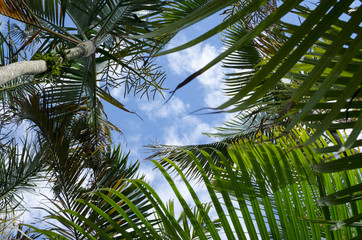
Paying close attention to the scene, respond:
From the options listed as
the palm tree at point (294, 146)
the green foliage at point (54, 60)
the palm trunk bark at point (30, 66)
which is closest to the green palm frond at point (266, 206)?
the palm tree at point (294, 146)

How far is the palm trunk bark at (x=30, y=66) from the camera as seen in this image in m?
2.03

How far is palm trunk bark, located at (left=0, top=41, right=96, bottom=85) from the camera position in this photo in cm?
203

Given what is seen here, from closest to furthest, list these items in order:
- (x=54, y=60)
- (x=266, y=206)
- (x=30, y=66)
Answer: (x=266, y=206), (x=30, y=66), (x=54, y=60)

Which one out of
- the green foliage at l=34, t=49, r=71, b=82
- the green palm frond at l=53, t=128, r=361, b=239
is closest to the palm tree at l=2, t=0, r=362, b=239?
the green palm frond at l=53, t=128, r=361, b=239

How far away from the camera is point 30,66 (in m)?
2.37

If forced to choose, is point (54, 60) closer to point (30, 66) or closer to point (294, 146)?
point (30, 66)

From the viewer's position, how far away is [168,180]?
1122mm

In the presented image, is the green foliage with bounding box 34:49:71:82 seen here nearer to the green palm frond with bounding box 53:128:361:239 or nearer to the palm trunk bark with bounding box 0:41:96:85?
the palm trunk bark with bounding box 0:41:96:85

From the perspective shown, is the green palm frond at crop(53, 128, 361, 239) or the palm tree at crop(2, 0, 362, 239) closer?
the palm tree at crop(2, 0, 362, 239)

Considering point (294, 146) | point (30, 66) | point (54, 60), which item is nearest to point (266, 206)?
point (294, 146)

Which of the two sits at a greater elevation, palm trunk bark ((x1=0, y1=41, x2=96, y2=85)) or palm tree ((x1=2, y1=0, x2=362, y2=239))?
palm trunk bark ((x1=0, y1=41, x2=96, y2=85))

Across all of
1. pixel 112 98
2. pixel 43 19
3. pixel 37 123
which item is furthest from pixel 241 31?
pixel 37 123

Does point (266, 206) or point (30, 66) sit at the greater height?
point (30, 66)

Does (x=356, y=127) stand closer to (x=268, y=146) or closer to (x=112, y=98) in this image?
(x=268, y=146)
